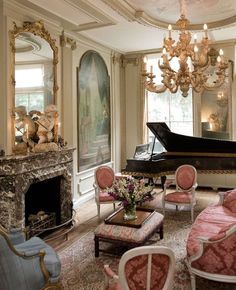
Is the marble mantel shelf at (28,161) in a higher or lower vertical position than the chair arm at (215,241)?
higher

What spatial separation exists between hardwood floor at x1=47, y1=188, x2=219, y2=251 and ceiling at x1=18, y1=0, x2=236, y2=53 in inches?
137

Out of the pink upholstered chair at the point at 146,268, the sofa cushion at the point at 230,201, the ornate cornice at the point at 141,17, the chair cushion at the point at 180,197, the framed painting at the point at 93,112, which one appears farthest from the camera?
the framed painting at the point at 93,112

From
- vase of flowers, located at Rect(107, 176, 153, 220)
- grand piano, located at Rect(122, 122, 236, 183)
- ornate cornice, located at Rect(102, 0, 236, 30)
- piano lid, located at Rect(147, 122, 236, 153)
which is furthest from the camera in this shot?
piano lid, located at Rect(147, 122, 236, 153)

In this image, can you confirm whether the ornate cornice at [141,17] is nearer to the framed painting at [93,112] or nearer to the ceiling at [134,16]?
the ceiling at [134,16]

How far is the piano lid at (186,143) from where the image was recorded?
608 cm

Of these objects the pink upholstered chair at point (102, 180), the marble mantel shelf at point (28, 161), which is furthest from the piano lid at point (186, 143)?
the marble mantel shelf at point (28, 161)

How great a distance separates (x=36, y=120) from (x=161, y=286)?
11.1 ft

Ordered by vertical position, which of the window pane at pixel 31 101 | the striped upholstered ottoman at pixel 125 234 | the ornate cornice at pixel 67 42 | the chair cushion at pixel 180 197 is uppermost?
the ornate cornice at pixel 67 42

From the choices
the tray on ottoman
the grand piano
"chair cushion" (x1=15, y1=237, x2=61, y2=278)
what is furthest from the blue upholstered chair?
the grand piano

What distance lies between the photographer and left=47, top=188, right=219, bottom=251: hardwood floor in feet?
14.8

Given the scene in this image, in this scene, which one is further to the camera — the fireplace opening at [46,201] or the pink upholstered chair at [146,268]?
the fireplace opening at [46,201]

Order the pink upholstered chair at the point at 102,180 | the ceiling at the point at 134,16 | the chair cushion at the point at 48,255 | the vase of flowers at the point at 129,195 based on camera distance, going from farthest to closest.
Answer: the pink upholstered chair at the point at 102,180 → the ceiling at the point at 134,16 → the vase of flowers at the point at 129,195 → the chair cushion at the point at 48,255

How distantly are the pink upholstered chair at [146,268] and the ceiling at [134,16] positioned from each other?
3.73m

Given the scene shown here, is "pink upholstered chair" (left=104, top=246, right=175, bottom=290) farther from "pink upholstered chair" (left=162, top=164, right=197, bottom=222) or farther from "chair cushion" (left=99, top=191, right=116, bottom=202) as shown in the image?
"chair cushion" (left=99, top=191, right=116, bottom=202)
